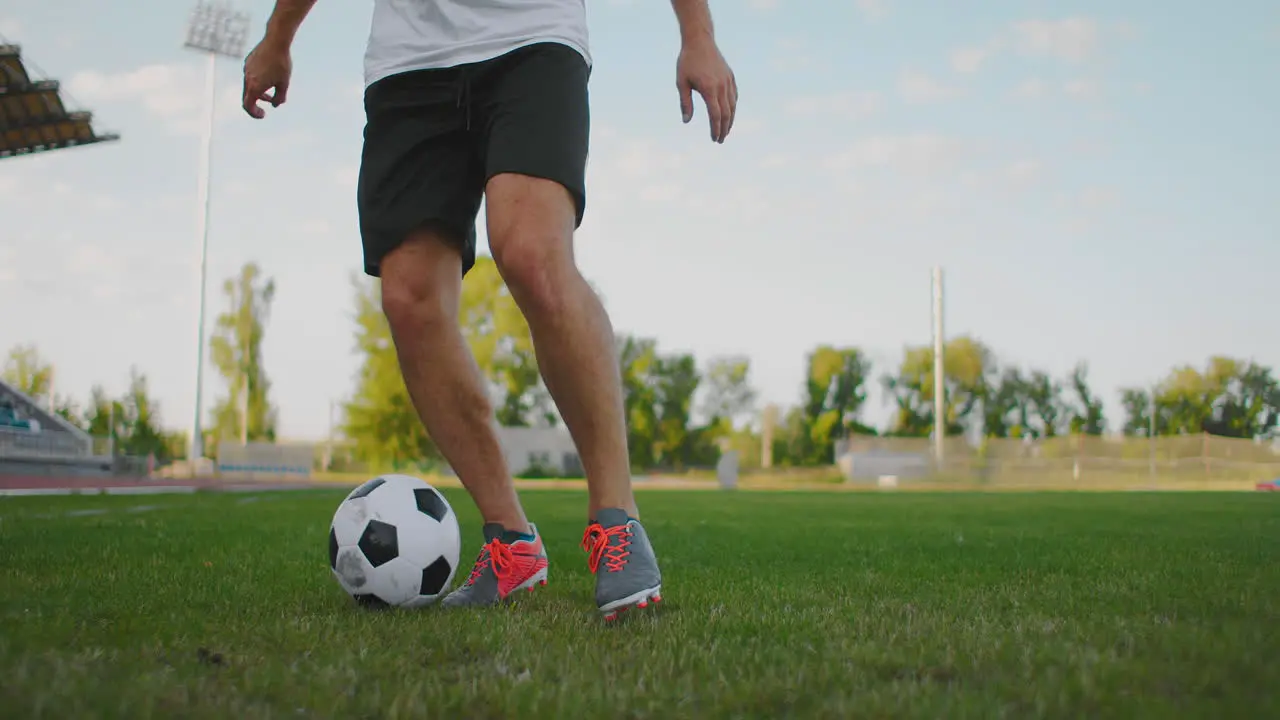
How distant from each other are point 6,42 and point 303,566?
18474mm

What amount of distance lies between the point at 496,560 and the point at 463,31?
1.37 meters

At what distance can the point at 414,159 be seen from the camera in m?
2.56

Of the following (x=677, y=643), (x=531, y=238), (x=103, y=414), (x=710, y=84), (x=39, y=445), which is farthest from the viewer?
(x=103, y=414)

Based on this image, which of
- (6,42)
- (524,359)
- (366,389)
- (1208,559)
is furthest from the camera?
(524,359)

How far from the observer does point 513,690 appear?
1.40 metres

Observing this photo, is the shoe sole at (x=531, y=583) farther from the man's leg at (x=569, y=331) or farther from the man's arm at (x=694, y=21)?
the man's arm at (x=694, y=21)

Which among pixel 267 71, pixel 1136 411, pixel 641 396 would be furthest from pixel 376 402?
pixel 1136 411

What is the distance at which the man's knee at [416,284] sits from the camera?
2.62m

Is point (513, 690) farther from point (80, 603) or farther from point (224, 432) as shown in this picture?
point (224, 432)

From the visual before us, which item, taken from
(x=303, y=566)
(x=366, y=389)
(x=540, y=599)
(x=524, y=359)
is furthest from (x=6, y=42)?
(x=524, y=359)

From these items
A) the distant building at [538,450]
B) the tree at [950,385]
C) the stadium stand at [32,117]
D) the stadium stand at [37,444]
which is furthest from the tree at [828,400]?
the stadium stand at [32,117]

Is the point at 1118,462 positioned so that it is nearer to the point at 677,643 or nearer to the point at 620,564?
the point at 620,564

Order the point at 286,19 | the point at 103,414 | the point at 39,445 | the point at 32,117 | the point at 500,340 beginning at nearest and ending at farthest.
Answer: the point at 286,19 < the point at 32,117 < the point at 39,445 < the point at 500,340 < the point at 103,414

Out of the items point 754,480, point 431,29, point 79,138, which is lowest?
point 754,480
